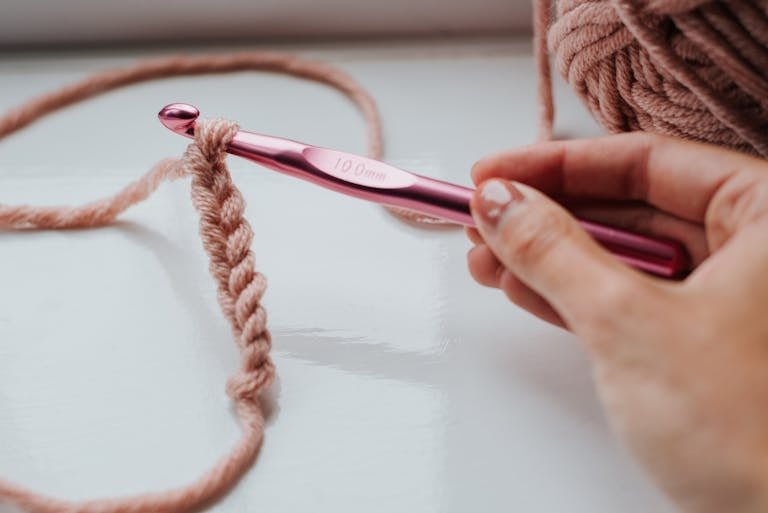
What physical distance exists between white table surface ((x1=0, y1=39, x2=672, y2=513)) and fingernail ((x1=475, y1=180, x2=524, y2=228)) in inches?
5.6

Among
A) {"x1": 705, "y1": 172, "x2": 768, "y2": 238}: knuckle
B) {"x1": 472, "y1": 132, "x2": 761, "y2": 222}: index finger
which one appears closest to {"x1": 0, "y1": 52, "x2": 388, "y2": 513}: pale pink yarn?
{"x1": 472, "y1": 132, "x2": 761, "y2": 222}: index finger

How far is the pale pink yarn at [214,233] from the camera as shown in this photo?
0.52m

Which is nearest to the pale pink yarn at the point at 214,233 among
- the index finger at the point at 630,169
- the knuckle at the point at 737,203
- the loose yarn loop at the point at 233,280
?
the loose yarn loop at the point at 233,280

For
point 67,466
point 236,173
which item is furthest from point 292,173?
point 67,466

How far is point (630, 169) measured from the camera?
0.58 metres

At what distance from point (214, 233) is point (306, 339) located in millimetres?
107

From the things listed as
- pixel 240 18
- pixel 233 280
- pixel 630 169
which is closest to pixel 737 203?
pixel 630 169

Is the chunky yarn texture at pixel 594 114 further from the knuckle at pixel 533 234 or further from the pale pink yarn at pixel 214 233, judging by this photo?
the knuckle at pixel 533 234

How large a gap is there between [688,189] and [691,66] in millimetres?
81

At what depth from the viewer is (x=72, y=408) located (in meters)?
0.58

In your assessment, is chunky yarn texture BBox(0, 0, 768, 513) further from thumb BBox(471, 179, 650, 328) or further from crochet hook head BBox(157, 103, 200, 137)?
thumb BBox(471, 179, 650, 328)

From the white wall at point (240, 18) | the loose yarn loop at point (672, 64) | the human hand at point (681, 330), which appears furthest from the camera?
the white wall at point (240, 18)

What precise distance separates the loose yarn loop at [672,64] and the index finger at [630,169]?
0.03 metres

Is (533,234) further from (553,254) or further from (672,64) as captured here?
(672,64)
